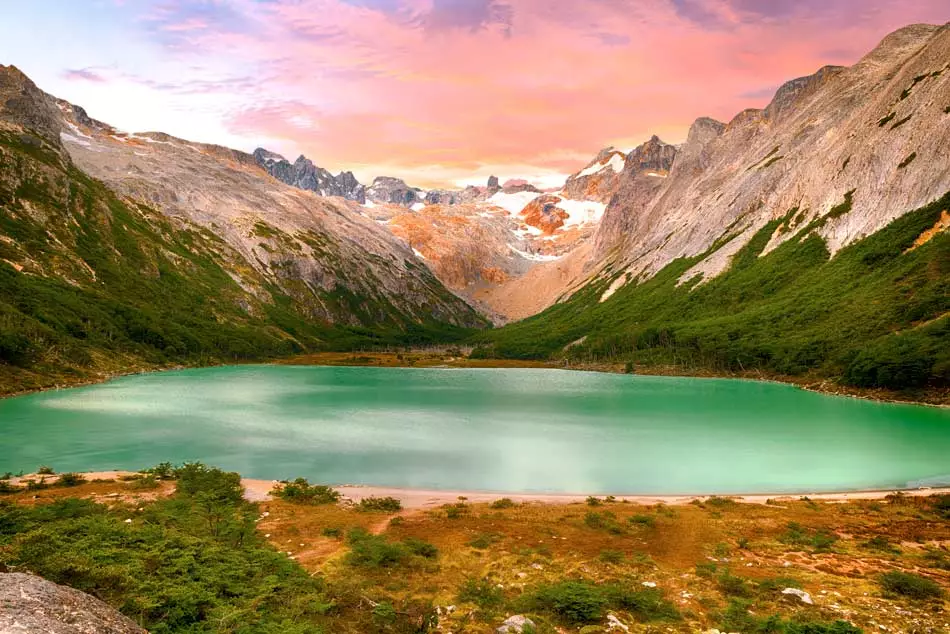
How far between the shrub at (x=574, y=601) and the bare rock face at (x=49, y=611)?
1379 centimetres

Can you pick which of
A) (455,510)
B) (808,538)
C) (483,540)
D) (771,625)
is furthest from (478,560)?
(808,538)

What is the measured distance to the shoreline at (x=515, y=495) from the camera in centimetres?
3869

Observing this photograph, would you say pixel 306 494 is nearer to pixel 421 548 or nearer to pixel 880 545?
pixel 421 548

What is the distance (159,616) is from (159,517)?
Result: 1537 centimetres

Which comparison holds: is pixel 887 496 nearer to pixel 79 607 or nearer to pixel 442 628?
pixel 442 628

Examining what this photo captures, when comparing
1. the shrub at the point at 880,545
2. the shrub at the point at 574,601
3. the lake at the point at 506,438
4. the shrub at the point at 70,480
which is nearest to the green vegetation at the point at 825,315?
the lake at the point at 506,438

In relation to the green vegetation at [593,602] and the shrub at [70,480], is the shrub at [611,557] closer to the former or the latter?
the green vegetation at [593,602]

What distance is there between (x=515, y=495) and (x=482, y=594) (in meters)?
20.9

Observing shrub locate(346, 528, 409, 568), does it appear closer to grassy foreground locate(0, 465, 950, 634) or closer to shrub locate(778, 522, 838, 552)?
grassy foreground locate(0, 465, 950, 634)

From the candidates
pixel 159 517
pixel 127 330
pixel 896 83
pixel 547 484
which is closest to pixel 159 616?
pixel 159 517

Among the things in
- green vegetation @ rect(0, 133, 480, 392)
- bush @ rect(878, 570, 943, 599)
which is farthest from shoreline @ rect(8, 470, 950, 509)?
green vegetation @ rect(0, 133, 480, 392)

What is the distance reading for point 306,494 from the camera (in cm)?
3741

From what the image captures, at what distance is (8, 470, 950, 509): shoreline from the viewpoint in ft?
127

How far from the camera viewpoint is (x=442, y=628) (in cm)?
1875
